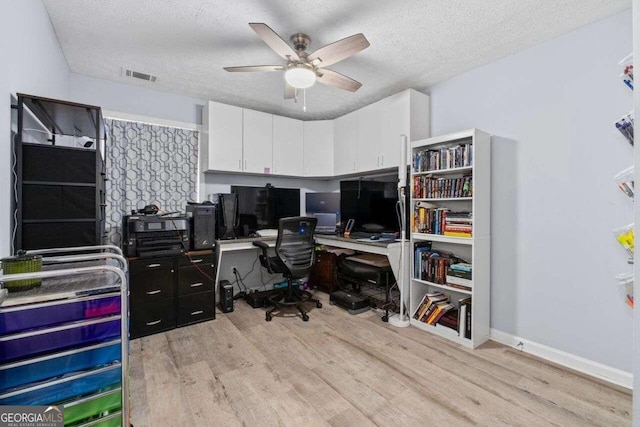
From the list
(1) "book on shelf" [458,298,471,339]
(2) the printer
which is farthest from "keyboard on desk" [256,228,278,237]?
(1) "book on shelf" [458,298,471,339]

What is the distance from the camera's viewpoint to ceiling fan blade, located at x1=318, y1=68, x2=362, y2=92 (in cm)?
221

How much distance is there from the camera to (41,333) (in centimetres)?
97

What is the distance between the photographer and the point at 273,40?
1.82m

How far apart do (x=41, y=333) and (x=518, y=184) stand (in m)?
3.08

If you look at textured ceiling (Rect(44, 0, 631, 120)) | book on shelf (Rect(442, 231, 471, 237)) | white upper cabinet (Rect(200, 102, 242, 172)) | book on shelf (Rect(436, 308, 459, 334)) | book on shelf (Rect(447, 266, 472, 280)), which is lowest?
book on shelf (Rect(436, 308, 459, 334))

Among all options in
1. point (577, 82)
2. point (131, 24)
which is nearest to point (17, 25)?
point (131, 24)

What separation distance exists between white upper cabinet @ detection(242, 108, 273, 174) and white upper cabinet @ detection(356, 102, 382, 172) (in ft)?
3.70

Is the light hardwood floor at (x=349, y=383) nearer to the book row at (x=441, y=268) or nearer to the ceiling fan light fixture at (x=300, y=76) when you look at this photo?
the book row at (x=441, y=268)

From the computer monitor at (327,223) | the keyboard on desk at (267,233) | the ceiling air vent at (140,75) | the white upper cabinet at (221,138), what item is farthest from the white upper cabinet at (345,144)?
the ceiling air vent at (140,75)

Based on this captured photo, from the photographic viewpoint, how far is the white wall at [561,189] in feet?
6.33

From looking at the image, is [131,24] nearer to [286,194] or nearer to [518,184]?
[286,194]

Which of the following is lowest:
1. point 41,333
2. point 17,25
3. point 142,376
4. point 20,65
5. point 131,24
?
point 142,376

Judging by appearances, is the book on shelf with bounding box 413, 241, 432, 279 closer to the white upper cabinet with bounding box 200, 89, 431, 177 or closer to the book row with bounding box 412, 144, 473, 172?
the book row with bounding box 412, 144, 473, 172

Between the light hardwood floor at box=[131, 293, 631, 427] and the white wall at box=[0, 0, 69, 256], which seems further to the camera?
the light hardwood floor at box=[131, 293, 631, 427]
